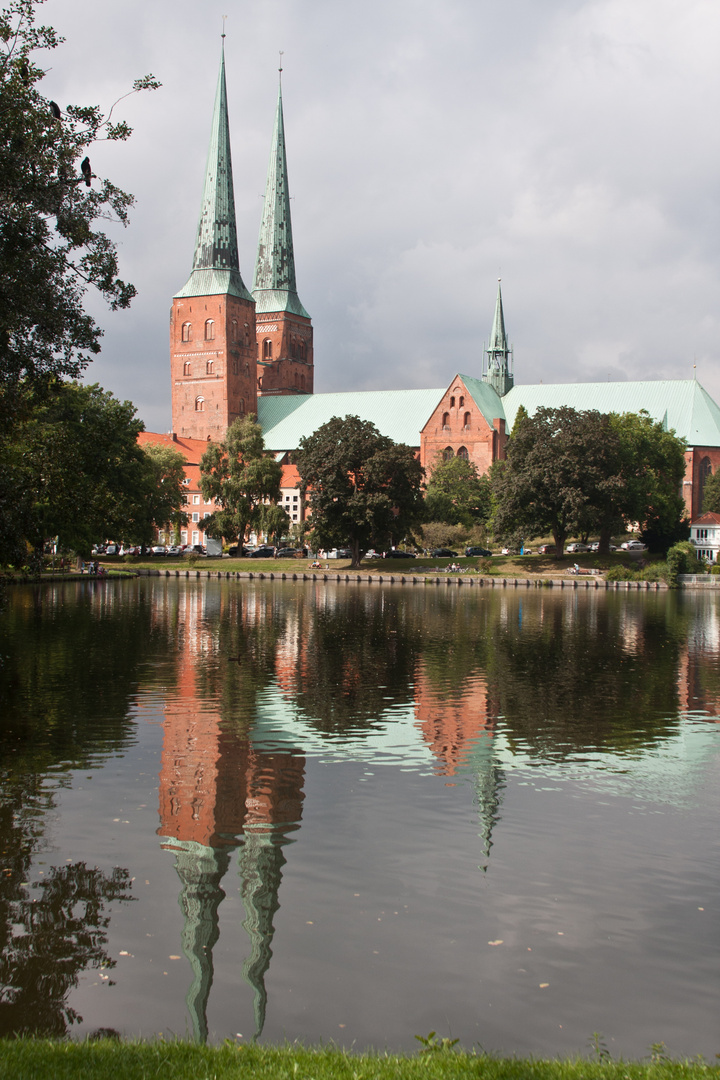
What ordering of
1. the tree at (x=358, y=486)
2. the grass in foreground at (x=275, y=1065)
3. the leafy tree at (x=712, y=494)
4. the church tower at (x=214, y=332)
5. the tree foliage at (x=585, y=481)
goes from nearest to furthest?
the grass in foreground at (x=275, y=1065) → the tree foliage at (x=585, y=481) → the tree at (x=358, y=486) → the leafy tree at (x=712, y=494) → the church tower at (x=214, y=332)

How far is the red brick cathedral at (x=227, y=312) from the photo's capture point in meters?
118

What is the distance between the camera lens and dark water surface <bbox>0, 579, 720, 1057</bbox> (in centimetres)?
727

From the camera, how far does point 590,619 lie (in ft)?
144

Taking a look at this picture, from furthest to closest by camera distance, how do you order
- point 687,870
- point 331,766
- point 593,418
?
point 593,418, point 331,766, point 687,870

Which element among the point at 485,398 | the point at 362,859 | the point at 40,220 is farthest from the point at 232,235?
the point at 362,859

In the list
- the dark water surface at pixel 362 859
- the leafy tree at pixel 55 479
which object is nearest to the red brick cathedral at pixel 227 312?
the leafy tree at pixel 55 479

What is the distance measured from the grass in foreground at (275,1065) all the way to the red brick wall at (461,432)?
10795cm

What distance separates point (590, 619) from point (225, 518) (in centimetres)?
5170

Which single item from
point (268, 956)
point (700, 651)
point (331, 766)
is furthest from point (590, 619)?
point (268, 956)

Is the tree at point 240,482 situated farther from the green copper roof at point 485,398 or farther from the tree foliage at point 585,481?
the green copper roof at point 485,398

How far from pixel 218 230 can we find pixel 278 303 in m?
17.1

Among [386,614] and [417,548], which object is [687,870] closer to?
[386,614]

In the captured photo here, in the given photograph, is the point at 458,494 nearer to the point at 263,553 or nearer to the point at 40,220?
the point at 263,553

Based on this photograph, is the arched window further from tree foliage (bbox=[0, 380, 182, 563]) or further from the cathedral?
tree foliage (bbox=[0, 380, 182, 563])
